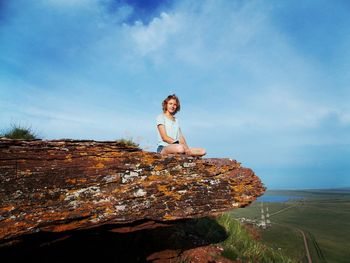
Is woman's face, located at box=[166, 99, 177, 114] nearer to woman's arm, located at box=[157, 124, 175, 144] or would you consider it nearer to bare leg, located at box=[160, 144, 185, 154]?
woman's arm, located at box=[157, 124, 175, 144]

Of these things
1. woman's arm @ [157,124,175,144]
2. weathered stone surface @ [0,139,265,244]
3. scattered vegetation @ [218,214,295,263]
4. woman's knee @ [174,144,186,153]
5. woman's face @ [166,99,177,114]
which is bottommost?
scattered vegetation @ [218,214,295,263]

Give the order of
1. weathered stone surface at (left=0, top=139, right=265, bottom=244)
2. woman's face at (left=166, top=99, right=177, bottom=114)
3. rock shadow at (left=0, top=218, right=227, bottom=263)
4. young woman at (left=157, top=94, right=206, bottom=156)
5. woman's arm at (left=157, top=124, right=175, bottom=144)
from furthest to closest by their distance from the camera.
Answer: woman's face at (left=166, top=99, right=177, bottom=114) < woman's arm at (left=157, top=124, right=175, bottom=144) < young woman at (left=157, top=94, right=206, bottom=156) < rock shadow at (left=0, top=218, right=227, bottom=263) < weathered stone surface at (left=0, top=139, right=265, bottom=244)

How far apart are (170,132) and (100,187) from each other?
12.1 feet

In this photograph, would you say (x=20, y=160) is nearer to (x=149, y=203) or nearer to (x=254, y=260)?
(x=149, y=203)

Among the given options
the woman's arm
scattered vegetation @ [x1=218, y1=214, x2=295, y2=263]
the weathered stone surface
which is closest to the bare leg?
the weathered stone surface

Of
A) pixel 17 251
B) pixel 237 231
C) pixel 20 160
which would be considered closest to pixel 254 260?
pixel 237 231

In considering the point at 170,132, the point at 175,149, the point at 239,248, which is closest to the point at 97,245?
the point at 175,149

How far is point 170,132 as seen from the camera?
890cm

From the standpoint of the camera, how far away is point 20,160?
213 inches

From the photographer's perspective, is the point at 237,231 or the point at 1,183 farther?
the point at 237,231

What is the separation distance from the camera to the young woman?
7.79m

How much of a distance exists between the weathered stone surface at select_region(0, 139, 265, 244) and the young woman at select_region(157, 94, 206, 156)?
0.52 m

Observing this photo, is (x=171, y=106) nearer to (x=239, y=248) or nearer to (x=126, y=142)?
(x=126, y=142)

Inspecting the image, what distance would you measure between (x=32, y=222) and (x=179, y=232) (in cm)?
612
